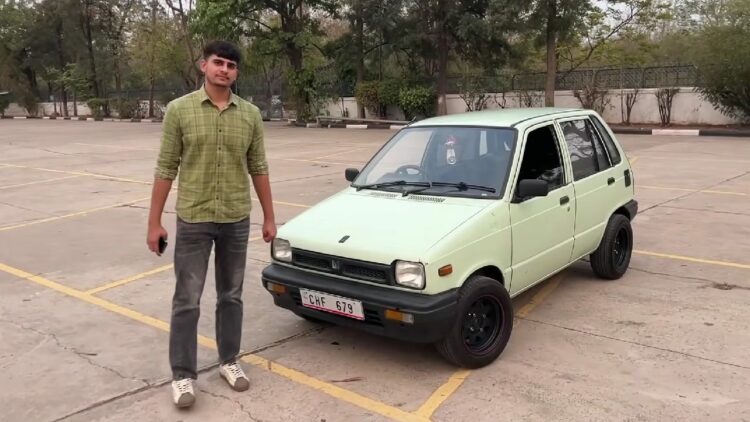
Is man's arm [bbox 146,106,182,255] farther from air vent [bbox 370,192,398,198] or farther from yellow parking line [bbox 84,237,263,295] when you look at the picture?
yellow parking line [bbox 84,237,263,295]

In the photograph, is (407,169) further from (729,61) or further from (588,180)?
(729,61)

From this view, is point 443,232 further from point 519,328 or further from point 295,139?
point 295,139

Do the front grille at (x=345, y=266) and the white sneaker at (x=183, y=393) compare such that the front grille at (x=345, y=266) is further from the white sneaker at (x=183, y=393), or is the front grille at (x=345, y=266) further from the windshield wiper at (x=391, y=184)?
the white sneaker at (x=183, y=393)

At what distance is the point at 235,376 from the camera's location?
3.66 meters

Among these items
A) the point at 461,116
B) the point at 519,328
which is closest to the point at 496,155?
the point at 461,116

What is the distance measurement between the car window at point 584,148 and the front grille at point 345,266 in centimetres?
205

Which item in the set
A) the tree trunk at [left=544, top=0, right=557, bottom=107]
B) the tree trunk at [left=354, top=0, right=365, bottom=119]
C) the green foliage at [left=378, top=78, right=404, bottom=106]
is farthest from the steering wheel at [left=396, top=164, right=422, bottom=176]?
the green foliage at [left=378, top=78, right=404, bottom=106]

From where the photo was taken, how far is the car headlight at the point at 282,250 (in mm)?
4105

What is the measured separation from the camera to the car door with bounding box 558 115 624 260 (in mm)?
4891

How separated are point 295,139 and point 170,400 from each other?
18.8 m

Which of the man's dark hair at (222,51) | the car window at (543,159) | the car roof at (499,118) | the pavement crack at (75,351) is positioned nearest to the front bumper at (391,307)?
the pavement crack at (75,351)

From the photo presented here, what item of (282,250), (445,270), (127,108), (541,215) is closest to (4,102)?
(127,108)

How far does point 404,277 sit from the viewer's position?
11.7 ft

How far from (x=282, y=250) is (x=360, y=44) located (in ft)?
77.9
